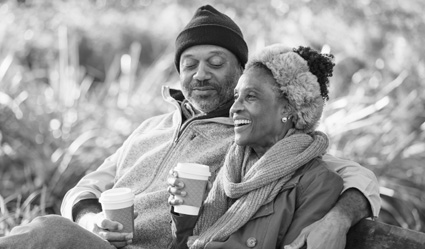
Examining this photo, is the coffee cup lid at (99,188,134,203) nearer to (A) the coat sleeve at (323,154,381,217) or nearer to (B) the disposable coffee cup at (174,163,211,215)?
(B) the disposable coffee cup at (174,163,211,215)

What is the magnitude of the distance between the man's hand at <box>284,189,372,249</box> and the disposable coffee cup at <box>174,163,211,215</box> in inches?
18.8

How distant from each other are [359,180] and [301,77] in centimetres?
54

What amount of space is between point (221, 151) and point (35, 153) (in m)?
2.84

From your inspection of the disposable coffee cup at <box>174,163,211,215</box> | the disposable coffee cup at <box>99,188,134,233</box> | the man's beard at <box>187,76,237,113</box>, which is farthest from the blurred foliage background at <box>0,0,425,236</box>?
the disposable coffee cup at <box>174,163,211,215</box>

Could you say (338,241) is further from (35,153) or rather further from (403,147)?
(35,153)

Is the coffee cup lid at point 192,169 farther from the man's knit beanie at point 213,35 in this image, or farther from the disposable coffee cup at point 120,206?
the man's knit beanie at point 213,35

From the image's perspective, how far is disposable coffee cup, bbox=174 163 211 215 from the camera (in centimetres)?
291

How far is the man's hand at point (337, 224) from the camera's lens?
264 centimetres

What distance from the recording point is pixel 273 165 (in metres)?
2.89

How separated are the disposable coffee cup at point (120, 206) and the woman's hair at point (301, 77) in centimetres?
88

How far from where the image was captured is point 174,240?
3.11 metres

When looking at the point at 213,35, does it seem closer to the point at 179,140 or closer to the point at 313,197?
the point at 179,140

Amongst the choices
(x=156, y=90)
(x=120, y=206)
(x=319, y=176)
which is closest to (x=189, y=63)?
(x=120, y=206)

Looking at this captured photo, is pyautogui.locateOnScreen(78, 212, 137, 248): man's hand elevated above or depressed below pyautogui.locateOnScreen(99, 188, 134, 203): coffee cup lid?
below
